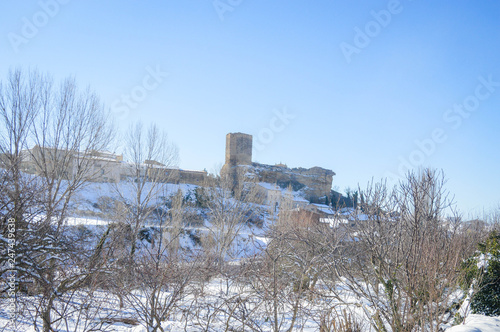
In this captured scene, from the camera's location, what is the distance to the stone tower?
177 ft

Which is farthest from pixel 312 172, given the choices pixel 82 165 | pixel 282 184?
pixel 82 165

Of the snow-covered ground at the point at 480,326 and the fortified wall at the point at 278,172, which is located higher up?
the fortified wall at the point at 278,172

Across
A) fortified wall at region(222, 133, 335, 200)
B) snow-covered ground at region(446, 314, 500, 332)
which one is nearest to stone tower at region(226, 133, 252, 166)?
fortified wall at region(222, 133, 335, 200)

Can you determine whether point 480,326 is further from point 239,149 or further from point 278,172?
point 278,172

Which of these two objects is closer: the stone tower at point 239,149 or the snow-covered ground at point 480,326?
the snow-covered ground at point 480,326

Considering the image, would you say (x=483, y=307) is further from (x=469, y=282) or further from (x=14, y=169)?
(x=14, y=169)

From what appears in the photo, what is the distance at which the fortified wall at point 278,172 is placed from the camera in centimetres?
5409

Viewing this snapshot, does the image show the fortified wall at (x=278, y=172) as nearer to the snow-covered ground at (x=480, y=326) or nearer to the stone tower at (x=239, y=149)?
the stone tower at (x=239, y=149)

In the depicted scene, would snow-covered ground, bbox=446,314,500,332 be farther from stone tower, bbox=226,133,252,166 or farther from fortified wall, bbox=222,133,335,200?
stone tower, bbox=226,133,252,166

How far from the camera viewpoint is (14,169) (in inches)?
236

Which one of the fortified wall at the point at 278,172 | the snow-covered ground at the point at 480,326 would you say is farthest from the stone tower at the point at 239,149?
the snow-covered ground at the point at 480,326

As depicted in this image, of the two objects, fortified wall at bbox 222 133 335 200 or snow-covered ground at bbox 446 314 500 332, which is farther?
fortified wall at bbox 222 133 335 200

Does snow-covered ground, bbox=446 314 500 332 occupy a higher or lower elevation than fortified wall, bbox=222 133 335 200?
lower

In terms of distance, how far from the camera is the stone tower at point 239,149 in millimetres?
54031
